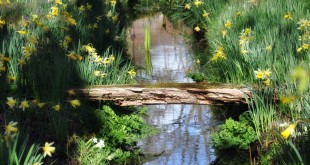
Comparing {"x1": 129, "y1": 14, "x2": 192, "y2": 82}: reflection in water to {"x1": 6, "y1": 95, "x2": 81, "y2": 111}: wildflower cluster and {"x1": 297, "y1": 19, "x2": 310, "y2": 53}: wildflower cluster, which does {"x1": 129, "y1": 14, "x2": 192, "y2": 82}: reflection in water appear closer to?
{"x1": 297, "y1": 19, "x2": 310, "y2": 53}: wildflower cluster

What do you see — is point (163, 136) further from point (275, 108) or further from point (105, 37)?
point (105, 37)

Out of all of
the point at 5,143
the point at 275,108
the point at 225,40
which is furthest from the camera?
the point at 225,40

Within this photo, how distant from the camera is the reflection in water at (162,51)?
7.02 m

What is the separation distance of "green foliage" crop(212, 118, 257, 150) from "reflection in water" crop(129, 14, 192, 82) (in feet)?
6.92

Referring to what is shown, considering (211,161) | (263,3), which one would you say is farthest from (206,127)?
(263,3)

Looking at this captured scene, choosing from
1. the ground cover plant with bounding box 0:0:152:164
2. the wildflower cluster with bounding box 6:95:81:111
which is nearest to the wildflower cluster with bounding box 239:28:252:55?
the ground cover plant with bounding box 0:0:152:164

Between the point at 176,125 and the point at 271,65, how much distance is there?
1051mm

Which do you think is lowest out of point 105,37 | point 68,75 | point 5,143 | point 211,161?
point 211,161

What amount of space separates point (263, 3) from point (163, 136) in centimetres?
278

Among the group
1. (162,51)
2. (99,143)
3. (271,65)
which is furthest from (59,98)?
(162,51)

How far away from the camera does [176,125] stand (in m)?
5.25

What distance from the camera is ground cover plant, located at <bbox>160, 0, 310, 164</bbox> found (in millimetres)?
3723

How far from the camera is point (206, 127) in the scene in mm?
5188

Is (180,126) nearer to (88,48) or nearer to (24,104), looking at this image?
(88,48)
